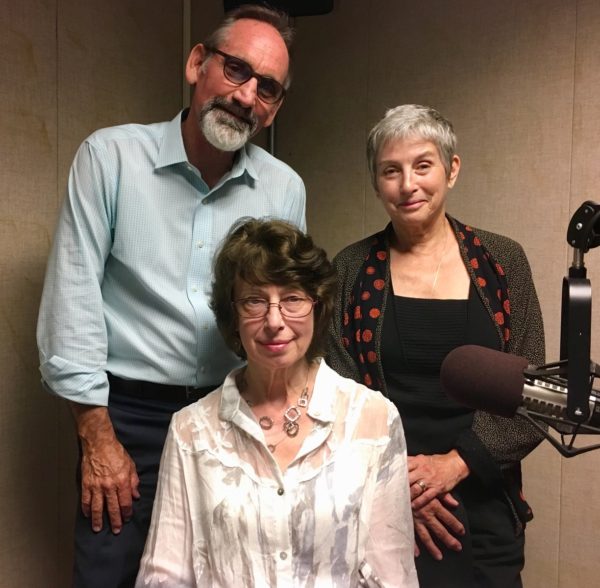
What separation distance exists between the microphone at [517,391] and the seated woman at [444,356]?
2.22 feet

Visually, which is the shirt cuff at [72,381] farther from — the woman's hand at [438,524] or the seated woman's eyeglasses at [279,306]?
the woman's hand at [438,524]

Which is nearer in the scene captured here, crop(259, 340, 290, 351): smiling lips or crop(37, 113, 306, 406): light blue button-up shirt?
crop(259, 340, 290, 351): smiling lips

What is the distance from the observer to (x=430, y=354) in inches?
61.2

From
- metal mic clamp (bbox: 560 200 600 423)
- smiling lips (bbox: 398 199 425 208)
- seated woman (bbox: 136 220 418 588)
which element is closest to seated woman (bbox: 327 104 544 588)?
smiling lips (bbox: 398 199 425 208)

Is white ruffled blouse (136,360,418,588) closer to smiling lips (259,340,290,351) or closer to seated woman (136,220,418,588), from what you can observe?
seated woman (136,220,418,588)

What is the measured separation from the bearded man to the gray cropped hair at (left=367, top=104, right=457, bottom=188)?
300 millimetres

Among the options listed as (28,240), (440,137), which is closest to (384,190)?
(440,137)

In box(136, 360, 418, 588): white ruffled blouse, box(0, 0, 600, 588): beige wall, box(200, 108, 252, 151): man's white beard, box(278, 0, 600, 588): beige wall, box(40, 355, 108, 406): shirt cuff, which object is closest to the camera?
box(136, 360, 418, 588): white ruffled blouse

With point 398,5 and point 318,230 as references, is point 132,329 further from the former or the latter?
point 398,5

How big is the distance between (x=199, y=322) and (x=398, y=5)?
66.8 inches

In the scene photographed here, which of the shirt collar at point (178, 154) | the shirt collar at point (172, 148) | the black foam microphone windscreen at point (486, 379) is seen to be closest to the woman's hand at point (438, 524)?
the black foam microphone windscreen at point (486, 379)

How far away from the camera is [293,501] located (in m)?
1.28

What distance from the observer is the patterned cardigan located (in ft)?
5.01

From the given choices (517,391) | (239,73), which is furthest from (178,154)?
(517,391)
